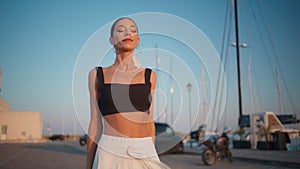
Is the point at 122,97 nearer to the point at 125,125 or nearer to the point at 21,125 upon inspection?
the point at 125,125

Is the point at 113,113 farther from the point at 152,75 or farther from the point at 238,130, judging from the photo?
the point at 238,130

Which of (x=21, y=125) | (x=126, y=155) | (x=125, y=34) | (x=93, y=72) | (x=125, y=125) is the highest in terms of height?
(x=125, y=34)

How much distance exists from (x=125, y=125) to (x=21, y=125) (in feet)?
177

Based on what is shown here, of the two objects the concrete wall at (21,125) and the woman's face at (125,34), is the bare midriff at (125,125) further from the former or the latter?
the concrete wall at (21,125)

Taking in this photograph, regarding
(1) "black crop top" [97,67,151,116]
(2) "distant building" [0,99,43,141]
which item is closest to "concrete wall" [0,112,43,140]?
(2) "distant building" [0,99,43,141]

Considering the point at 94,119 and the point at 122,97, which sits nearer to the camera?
the point at 122,97

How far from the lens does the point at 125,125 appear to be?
5.53ft

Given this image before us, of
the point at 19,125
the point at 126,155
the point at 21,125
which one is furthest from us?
the point at 21,125

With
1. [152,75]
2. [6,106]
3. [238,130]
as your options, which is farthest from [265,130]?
[6,106]

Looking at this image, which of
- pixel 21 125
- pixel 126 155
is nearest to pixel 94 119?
pixel 126 155

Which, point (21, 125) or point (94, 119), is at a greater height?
point (94, 119)

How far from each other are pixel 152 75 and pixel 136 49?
0.65ft

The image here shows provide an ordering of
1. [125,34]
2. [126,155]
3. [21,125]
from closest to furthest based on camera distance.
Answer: [126,155] < [125,34] < [21,125]

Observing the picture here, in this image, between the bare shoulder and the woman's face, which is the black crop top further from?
the woman's face
